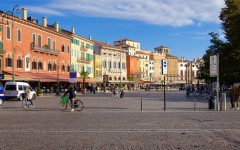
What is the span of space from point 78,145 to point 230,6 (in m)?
44.4

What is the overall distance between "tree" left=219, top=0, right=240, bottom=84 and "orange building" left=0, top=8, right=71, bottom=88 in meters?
27.0

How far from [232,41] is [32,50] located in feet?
104

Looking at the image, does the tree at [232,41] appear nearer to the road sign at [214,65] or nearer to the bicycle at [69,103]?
the road sign at [214,65]

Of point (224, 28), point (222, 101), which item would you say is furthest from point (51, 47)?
point (222, 101)

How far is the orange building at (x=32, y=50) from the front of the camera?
171 ft

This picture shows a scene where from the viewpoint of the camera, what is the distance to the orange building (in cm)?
5222

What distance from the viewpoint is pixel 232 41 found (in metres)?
46.9

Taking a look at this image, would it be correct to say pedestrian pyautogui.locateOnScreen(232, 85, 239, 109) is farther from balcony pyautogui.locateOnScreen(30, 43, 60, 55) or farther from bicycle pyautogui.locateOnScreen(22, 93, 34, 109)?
balcony pyautogui.locateOnScreen(30, 43, 60, 55)

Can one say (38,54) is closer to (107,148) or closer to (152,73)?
(107,148)

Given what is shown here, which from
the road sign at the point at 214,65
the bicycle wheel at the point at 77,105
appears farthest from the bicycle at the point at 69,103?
the road sign at the point at 214,65

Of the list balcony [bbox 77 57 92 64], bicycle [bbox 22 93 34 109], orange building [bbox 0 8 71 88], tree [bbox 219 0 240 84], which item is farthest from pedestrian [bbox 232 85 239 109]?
balcony [bbox 77 57 92 64]

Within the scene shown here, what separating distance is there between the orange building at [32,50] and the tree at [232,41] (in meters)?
27.0

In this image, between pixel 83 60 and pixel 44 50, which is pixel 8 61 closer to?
pixel 44 50

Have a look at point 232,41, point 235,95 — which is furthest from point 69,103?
point 232,41
